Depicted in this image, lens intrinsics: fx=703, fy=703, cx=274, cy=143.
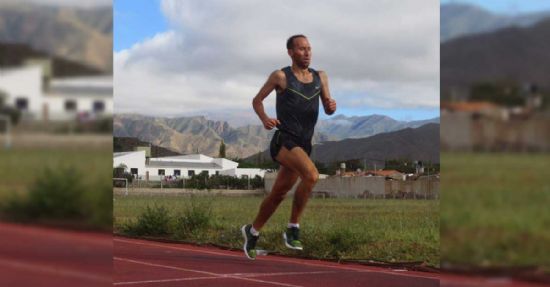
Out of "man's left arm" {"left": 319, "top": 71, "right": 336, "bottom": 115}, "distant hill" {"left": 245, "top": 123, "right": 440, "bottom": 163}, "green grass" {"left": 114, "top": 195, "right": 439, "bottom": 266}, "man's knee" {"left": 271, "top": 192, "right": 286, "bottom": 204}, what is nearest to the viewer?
"man's left arm" {"left": 319, "top": 71, "right": 336, "bottom": 115}

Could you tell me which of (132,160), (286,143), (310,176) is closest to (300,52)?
(286,143)

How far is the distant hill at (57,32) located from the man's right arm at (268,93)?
273cm

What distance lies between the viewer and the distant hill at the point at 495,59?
3344mm

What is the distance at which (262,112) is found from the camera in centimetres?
618

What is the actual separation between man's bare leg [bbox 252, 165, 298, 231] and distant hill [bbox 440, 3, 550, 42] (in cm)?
286

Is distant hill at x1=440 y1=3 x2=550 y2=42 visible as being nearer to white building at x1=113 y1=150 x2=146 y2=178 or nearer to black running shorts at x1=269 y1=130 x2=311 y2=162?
black running shorts at x1=269 y1=130 x2=311 y2=162

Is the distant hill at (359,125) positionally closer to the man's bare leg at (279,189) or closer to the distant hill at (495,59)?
the man's bare leg at (279,189)

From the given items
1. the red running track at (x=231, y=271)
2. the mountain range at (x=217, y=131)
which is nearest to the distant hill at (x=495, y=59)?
the mountain range at (x=217, y=131)

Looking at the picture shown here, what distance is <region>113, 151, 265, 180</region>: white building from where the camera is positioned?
356 inches

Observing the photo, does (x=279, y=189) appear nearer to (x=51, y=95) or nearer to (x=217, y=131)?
(x=217, y=131)

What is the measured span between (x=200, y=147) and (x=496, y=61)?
20.4 feet

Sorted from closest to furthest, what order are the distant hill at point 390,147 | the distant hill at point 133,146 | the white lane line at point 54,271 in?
the white lane line at point 54,271
the distant hill at point 390,147
the distant hill at point 133,146

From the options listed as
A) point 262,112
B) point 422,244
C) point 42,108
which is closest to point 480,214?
point 42,108

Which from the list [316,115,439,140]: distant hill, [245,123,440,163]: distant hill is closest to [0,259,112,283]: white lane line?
[316,115,439,140]: distant hill
